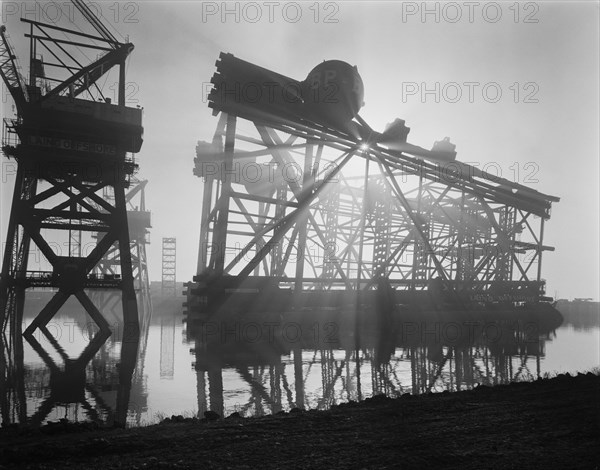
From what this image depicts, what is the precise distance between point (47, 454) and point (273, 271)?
25.7 meters

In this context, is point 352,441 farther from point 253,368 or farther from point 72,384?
point 253,368

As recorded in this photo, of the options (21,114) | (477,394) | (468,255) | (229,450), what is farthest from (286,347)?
(468,255)

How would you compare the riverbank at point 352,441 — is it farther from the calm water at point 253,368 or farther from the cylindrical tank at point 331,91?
the cylindrical tank at point 331,91

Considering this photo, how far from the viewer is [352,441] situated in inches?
265

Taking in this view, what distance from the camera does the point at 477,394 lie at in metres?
10.4

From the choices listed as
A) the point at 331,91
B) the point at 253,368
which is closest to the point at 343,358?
the point at 253,368

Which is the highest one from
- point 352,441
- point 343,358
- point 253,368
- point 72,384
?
point 352,441

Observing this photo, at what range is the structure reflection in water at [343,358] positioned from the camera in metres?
12.6

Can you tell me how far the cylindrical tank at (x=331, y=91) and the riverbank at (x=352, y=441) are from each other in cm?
2014

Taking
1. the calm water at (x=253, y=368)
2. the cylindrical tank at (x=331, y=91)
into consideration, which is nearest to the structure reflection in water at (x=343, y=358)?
the calm water at (x=253, y=368)

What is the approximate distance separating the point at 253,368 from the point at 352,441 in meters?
10.0

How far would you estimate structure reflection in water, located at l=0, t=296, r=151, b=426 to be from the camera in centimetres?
1012

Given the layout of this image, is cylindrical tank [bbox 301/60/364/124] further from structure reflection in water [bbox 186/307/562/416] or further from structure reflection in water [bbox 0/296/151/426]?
structure reflection in water [bbox 0/296/151/426]

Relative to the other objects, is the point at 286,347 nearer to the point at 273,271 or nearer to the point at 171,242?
the point at 273,271
